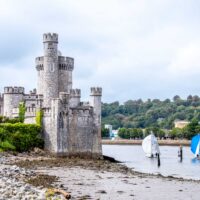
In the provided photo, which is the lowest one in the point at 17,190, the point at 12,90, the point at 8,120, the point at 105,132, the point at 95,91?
the point at 17,190

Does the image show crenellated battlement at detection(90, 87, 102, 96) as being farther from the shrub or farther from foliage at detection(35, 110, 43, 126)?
the shrub

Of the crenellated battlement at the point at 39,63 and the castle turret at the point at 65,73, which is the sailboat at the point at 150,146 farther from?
the crenellated battlement at the point at 39,63

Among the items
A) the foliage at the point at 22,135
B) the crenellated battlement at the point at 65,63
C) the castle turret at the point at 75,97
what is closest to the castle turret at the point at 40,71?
the crenellated battlement at the point at 65,63

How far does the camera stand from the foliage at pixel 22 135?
52094mm

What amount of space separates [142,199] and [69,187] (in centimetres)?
461

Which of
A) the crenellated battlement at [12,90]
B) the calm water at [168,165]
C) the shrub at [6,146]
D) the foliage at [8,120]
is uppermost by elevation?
the crenellated battlement at [12,90]

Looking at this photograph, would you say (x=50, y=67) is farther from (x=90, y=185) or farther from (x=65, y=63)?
(x=90, y=185)

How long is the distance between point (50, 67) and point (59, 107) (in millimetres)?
7253

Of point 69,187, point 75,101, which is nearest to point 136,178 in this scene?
point 69,187

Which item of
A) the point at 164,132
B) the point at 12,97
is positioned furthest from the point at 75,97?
the point at 164,132

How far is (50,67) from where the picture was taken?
57.7m

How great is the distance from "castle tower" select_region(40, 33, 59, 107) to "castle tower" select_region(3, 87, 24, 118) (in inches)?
99.8

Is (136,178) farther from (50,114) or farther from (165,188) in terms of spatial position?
(50,114)

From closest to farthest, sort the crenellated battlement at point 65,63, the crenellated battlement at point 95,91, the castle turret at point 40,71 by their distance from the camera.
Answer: the crenellated battlement at point 95,91 < the castle turret at point 40,71 < the crenellated battlement at point 65,63
